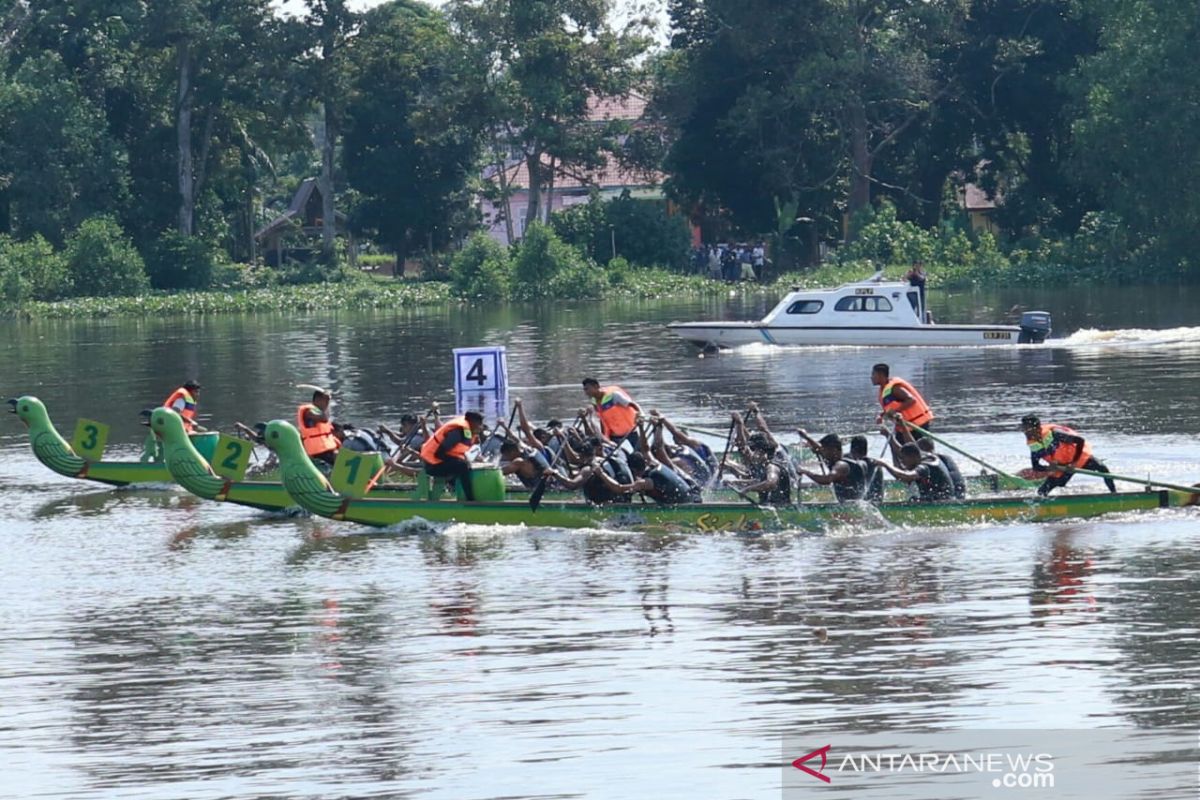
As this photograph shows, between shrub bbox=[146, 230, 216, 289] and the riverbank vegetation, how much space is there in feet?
0.33

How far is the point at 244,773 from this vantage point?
1440 cm

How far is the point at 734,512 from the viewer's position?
2370 centimetres

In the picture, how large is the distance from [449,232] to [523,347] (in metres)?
44.8

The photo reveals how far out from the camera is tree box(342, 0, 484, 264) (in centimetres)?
A: 9144

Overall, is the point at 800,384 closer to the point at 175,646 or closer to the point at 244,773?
the point at 175,646

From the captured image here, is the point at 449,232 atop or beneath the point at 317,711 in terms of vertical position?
atop

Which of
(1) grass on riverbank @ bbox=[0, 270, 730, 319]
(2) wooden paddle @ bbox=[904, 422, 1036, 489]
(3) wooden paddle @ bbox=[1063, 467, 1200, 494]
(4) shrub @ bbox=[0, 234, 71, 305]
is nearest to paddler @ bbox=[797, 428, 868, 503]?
(2) wooden paddle @ bbox=[904, 422, 1036, 489]

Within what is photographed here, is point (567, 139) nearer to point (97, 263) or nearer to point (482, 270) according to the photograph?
point (482, 270)

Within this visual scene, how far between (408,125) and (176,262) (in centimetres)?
1244

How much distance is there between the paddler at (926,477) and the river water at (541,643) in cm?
47

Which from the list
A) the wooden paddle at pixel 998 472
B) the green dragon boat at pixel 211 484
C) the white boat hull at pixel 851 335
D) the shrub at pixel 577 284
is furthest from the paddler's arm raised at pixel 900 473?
the shrub at pixel 577 284

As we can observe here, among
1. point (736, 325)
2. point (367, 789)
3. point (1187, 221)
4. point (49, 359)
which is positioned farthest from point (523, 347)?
point (367, 789)

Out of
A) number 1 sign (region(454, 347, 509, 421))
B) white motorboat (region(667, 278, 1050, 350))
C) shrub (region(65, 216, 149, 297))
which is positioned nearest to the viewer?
number 1 sign (region(454, 347, 509, 421))

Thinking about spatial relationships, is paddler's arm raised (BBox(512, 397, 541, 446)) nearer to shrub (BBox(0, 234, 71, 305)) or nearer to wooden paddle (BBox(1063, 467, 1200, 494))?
wooden paddle (BBox(1063, 467, 1200, 494))
